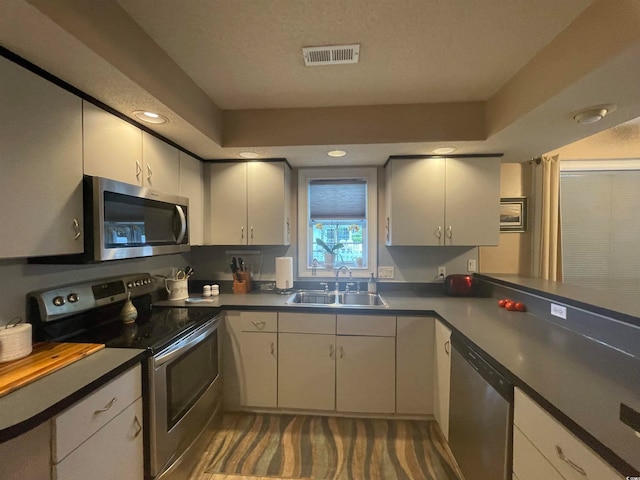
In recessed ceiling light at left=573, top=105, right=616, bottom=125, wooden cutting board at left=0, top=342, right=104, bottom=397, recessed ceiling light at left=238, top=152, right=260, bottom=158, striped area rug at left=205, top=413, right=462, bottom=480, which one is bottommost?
striped area rug at left=205, top=413, right=462, bottom=480

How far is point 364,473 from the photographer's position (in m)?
1.70

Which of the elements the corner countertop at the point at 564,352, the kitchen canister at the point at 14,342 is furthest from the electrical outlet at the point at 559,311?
the kitchen canister at the point at 14,342

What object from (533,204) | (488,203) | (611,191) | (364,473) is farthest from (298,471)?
(611,191)

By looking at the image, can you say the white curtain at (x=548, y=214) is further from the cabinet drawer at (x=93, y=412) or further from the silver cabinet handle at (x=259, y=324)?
the cabinet drawer at (x=93, y=412)

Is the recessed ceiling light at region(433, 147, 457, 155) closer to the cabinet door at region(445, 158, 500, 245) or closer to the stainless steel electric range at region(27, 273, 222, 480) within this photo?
the cabinet door at region(445, 158, 500, 245)

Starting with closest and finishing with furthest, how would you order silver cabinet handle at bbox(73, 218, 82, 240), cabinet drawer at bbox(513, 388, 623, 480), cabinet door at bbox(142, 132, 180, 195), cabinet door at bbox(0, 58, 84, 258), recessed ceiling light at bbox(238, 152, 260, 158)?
1. cabinet drawer at bbox(513, 388, 623, 480)
2. cabinet door at bbox(0, 58, 84, 258)
3. silver cabinet handle at bbox(73, 218, 82, 240)
4. cabinet door at bbox(142, 132, 180, 195)
5. recessed ceiling light at bbox(238, 152, 260, 158)

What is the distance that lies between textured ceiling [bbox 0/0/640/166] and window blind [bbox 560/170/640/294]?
990mm

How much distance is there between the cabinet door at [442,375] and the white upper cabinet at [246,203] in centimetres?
147

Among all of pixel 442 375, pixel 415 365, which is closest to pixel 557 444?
pixel 442 375

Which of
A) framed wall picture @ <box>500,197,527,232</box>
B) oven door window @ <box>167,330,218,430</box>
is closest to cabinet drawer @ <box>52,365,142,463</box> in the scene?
oven door window @ <box>167,330,218,430</box>

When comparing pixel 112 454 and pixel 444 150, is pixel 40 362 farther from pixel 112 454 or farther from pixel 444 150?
pixel 444 150

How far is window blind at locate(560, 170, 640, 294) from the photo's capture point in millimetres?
2752

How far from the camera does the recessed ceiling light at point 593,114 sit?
1494 mm

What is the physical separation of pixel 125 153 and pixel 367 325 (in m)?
1.92
